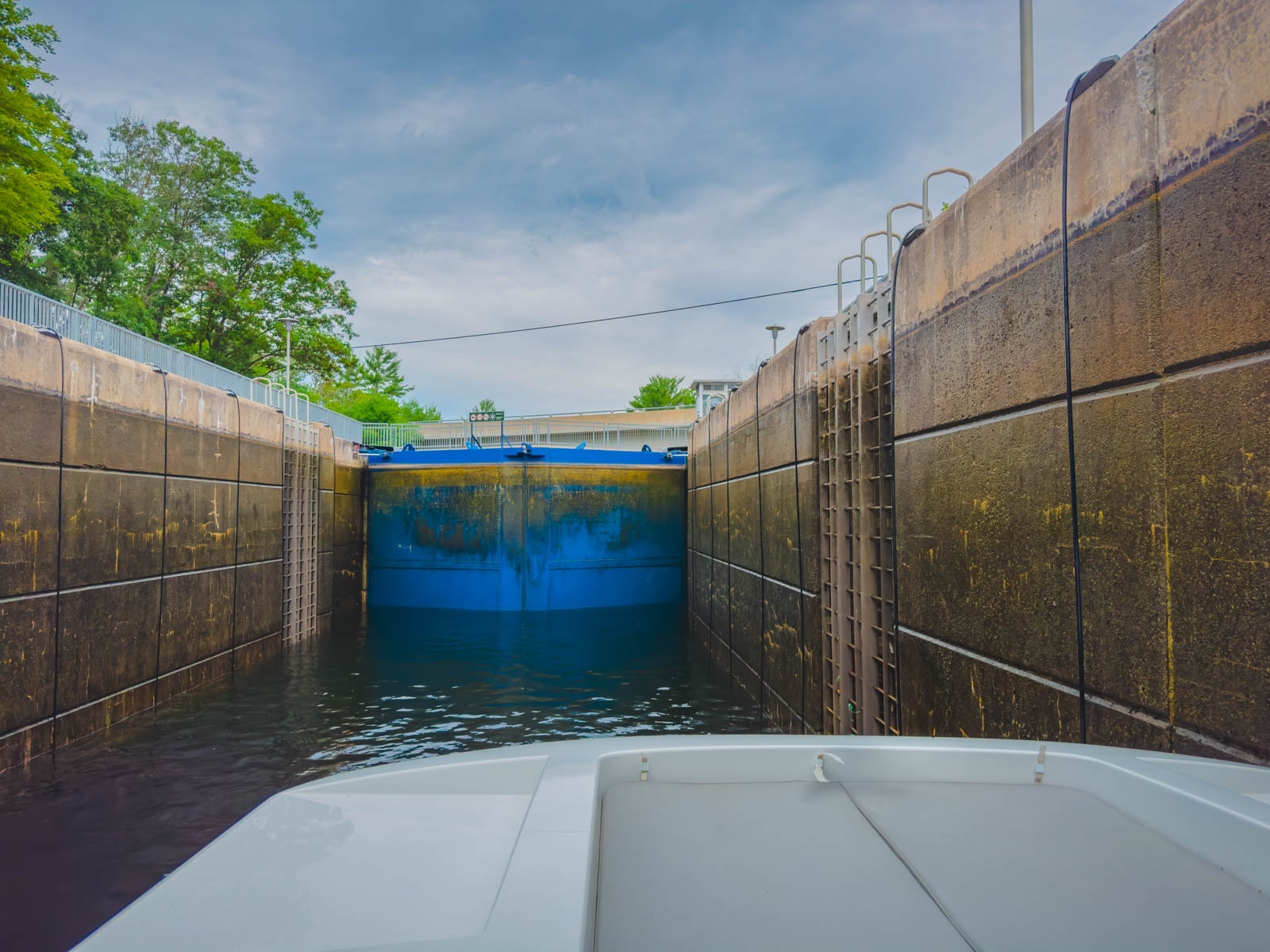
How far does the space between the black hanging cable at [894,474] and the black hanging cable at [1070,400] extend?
1827mm

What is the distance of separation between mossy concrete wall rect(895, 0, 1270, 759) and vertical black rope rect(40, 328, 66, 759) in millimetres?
7998

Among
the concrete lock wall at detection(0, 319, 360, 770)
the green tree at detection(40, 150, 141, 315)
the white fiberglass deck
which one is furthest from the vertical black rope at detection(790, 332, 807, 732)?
the green tree at detection(40, 150, 141, 315)

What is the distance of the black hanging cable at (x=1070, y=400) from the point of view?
3473 millimetres

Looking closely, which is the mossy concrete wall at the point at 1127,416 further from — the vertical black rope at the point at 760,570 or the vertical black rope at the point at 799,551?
the vertical black rope at the point at 760,570

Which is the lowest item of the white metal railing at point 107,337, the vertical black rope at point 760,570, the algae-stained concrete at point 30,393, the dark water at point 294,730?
the dark water at point 294,730

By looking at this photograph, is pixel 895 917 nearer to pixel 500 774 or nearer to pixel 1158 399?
pixel 500 774

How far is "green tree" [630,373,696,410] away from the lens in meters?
52.7

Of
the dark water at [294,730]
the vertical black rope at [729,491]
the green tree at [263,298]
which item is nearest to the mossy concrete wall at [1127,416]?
the dark water at [294,730]

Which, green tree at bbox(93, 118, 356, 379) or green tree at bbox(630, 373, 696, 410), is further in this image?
green tree at bbox(630, 373, 696, 410)

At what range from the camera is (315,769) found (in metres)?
7.07

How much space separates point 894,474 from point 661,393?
4828cm

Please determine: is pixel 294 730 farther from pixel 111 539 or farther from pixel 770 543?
pixel 770 543

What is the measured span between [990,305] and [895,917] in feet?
12.9

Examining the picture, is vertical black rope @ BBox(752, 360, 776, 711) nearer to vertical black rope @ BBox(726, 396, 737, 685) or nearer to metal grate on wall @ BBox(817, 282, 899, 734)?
vertical black rope @ BBox(726, 396, 737, 685)
